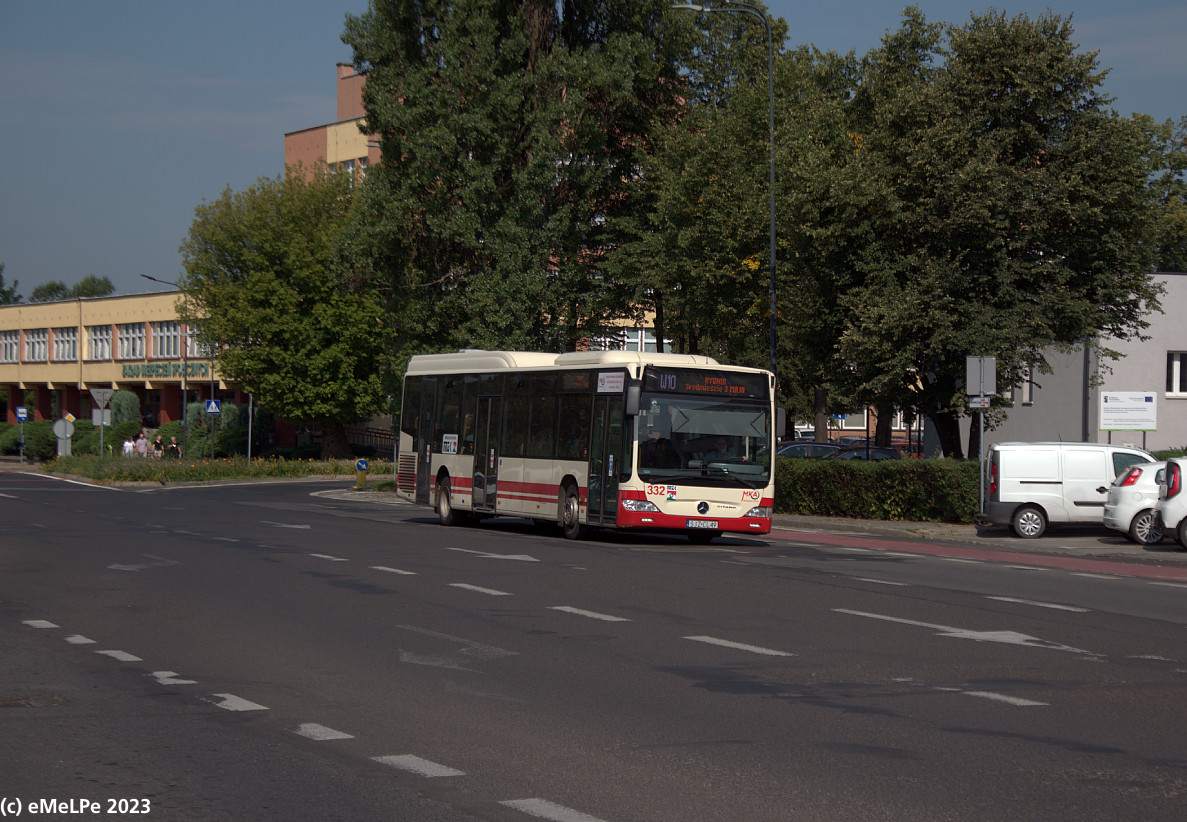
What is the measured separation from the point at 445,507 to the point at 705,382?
759cm

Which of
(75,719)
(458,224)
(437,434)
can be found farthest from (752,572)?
(458,224)

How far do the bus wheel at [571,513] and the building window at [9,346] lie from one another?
86437 mm

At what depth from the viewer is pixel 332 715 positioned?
7605mm

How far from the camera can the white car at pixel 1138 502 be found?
21.2m

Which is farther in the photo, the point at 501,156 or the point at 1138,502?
the point at 501,156

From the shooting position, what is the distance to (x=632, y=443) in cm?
2114

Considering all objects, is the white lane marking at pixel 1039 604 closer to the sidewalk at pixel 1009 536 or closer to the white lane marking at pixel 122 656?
the sidewalk at pixel 1009 536

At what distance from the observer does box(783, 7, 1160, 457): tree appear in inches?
1041

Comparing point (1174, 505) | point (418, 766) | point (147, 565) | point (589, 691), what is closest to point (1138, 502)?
point (1174, 505)

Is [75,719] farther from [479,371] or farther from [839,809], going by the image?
[479,371]

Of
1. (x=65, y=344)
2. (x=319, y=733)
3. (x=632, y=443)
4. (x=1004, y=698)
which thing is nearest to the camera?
(x=319, y=733)

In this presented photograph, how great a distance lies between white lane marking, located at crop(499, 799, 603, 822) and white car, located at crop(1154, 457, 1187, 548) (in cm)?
1705

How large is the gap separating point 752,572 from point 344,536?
851 cm

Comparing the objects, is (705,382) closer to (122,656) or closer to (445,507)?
(445,507)
